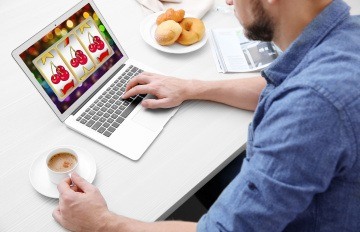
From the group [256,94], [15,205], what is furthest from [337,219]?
[15,205]

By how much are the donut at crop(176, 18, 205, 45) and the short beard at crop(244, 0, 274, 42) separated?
1.22 feet

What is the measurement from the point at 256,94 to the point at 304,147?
0.45 metres

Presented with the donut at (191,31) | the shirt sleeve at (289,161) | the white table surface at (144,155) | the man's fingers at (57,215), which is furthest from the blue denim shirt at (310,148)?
the donut at (191,31)

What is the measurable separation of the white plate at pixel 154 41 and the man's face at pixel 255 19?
353 millimetres

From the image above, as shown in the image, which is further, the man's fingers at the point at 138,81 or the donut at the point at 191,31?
the donut at the point at 191,31

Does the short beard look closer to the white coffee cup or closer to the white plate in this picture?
the white plate

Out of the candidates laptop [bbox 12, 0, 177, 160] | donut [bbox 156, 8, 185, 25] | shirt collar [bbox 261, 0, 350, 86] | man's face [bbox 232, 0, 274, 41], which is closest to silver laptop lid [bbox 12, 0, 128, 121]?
laptop [bbox 12, 0, 177, 160]

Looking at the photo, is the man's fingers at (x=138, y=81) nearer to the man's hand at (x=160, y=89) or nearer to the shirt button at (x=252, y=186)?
the man's hand at (x=160, y=89)

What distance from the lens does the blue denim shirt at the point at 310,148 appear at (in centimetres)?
62

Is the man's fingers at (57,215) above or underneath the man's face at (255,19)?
underneath

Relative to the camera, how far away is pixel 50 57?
3.28ft

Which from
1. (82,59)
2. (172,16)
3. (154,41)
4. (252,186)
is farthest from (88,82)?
(252,186)

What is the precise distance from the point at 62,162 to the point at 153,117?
261 millimetres

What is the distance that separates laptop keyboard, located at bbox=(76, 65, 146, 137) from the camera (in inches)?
40.1
